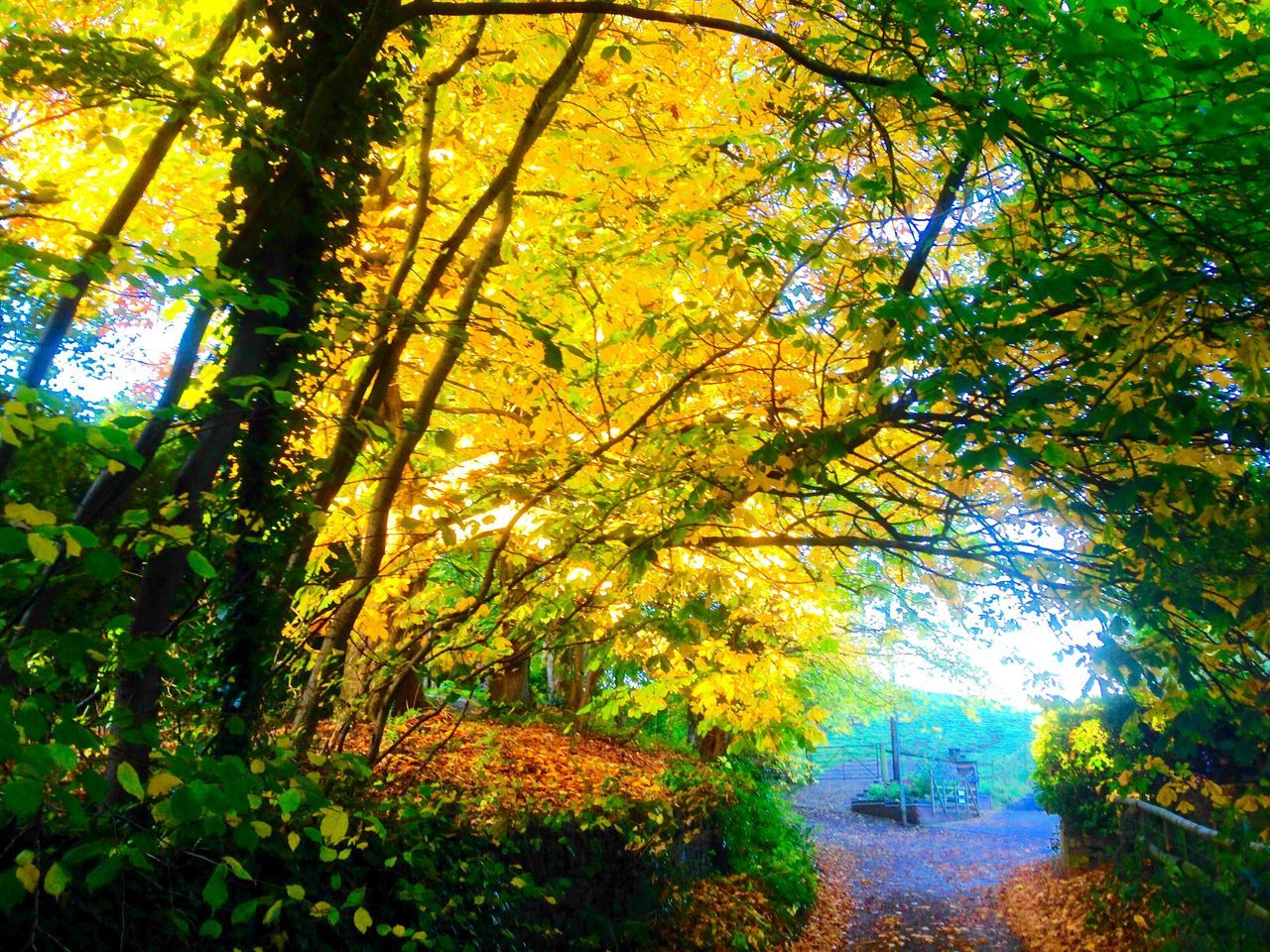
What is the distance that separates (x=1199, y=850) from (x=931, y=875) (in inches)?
314

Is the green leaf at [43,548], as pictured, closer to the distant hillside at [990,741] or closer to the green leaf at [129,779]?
the green leaf at [129,779]

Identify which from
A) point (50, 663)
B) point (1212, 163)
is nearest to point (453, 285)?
point (50, 663)

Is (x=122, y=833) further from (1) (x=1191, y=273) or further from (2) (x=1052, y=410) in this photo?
(1) (x=1191, y=273)

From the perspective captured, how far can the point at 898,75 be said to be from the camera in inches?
158

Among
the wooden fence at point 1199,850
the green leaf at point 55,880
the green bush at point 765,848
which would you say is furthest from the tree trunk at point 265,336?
the green bush at point 765,848

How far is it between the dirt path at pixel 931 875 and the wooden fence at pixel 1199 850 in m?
2.15

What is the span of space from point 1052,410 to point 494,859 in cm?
449

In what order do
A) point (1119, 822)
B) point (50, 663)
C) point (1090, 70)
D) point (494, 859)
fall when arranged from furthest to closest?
point (1119, 822)
point (494, 859)
point (50, 663)
point (1090, 70)

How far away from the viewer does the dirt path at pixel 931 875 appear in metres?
9.99

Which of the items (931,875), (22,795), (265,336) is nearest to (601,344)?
(265,336)

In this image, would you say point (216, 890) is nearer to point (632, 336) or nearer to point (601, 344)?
point (632, 336)

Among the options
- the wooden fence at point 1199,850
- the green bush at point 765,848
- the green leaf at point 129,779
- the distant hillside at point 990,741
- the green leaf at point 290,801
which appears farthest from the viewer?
the distant hillside at point 990,741

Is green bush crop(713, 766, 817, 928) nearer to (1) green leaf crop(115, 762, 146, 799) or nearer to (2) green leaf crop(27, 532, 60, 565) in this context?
(1) green leaf crop(115, 762, 146, 799)

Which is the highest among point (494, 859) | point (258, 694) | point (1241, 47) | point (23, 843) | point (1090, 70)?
point (1090, 70)
